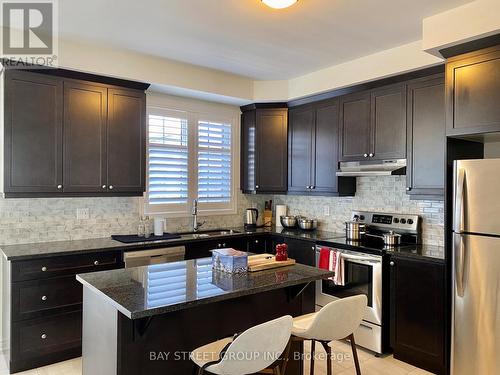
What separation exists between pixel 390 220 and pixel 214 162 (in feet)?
7.34

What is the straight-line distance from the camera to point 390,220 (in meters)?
3.88

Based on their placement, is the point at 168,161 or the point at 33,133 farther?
the point at 168,161

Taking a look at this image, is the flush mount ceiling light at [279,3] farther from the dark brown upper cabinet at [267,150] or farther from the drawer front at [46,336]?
the drawer front at [46,336]

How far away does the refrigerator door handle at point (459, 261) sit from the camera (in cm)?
269

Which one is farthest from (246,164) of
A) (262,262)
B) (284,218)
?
(262,262)

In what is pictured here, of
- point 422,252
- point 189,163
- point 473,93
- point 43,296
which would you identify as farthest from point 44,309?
point 473,93

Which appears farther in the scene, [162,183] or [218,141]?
[218,141]

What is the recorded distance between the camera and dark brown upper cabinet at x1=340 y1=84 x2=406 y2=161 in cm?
354

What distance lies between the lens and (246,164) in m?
4.94

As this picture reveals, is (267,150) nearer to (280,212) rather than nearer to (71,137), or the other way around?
(280,212)

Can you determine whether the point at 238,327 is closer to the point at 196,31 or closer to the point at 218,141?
the point at 196,31

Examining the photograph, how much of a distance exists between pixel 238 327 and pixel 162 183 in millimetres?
2366

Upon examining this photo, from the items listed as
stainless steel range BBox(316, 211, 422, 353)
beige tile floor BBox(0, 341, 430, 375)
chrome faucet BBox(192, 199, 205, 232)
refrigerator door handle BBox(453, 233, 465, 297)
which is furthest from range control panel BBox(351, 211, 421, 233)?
chrome faucet BBox(192, 199, 205, 232)

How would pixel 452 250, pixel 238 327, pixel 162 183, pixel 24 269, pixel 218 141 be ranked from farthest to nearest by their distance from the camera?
pixel 218 141 → pixel 162 183 → pixel 24 269 → pixel 452 250 → pixel 238 327
